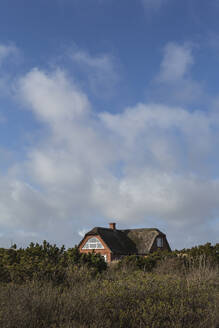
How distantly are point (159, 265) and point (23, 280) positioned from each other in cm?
747

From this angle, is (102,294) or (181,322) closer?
(181,322)

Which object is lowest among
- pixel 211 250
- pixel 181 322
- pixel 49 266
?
pixel 181 322

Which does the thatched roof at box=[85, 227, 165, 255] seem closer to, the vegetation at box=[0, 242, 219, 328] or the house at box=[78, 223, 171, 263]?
the house at box=[78, 223, 171, 263]

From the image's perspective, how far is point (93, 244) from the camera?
41906 mm

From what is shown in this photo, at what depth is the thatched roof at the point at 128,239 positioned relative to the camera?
41938 millimetres

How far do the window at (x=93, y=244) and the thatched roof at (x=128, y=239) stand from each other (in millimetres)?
685

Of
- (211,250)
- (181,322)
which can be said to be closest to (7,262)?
(181,322)

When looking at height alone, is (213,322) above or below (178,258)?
below

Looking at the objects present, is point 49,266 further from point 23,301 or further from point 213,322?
point 213,322

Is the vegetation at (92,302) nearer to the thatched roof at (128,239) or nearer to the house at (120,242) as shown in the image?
the house at (120,242)

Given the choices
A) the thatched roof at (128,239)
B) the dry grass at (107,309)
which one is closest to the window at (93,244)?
the thatched roof at (128,239)

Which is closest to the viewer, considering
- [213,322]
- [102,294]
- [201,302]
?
[213,322]

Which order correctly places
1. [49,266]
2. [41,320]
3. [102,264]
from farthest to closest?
[102,264], [49,266], [41,320]

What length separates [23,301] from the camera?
21.2 ft
